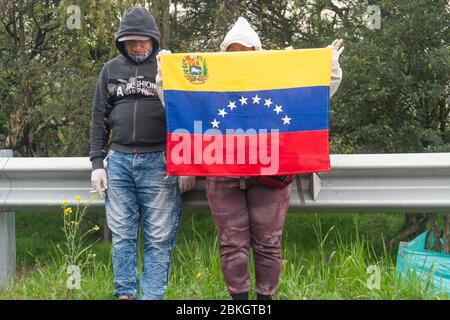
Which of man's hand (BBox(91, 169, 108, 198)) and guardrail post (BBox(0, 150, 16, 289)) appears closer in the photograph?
man's hand (BBox(91, 169, 108, 198))

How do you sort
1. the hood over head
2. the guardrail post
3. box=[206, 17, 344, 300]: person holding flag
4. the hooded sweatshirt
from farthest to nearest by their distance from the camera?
1. the guardrail post
2. the hood over head
3. the hooded sweatshirt
4. box=[206, 17, 344, 300]: person holding flag

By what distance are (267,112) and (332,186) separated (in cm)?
73

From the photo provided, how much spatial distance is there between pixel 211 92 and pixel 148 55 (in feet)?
1.73

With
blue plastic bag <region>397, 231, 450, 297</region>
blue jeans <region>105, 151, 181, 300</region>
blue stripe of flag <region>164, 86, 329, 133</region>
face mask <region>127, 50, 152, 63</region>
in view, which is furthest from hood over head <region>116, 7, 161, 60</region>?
blue plastic bag <region>397, 231, 450, 297</region>

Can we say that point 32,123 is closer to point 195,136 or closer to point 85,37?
point 85,37

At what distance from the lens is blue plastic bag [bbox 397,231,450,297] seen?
4.24 metres

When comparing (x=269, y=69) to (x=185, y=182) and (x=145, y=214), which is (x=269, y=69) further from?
(x=145, y=214)

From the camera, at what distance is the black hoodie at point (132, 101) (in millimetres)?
4168

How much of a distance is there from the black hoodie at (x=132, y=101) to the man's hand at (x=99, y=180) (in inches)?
2.0

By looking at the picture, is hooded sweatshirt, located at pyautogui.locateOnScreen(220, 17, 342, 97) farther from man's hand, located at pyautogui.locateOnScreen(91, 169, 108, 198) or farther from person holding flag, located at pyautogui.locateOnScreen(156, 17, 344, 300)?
man's hand, located at pyautogui.locateOnScreen(91, 169, 108, 198)

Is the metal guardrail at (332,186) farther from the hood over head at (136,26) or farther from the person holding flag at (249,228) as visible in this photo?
the hood over head at (136,26)

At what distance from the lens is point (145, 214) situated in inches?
168
